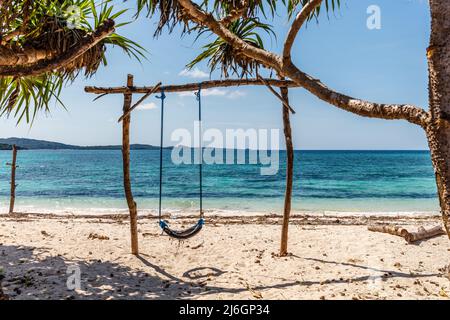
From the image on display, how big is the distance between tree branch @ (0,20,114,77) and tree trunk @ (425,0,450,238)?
2939mm

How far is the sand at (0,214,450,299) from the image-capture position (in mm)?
3201

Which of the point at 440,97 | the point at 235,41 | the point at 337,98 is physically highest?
the point at 235,41

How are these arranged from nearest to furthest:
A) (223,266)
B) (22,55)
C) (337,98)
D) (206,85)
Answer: (337,98), (22,55), (206,85), (223,266)

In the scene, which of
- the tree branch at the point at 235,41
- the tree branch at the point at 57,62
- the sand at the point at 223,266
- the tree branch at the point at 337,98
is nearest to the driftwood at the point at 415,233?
the sand at the point at 223,266

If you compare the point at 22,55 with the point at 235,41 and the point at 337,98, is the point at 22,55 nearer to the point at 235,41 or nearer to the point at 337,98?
the point at 235,41

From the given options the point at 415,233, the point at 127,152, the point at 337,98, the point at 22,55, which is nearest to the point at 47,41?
the point at 22,55

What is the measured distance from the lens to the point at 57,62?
318 centimetres

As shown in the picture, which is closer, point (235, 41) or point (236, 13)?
point (235, 41)

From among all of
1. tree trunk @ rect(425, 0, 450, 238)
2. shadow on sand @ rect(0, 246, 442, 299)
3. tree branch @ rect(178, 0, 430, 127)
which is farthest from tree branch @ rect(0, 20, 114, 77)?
tree trunk @ rect(425, 0, 450, 238)

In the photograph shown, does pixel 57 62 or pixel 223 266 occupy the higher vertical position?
pixel 57 62

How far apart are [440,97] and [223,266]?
3296mm

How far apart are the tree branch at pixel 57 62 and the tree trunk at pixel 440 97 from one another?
2939 millimetres

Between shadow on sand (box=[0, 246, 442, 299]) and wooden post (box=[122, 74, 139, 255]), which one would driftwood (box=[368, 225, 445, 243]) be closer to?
shadow on sand (box=[0, 246, 442, 299])
